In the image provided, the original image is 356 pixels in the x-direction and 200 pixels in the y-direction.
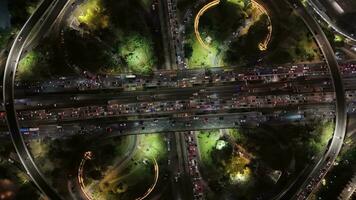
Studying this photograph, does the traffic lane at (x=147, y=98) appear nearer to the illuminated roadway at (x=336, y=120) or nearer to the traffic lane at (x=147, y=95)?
the traffic lane at (x=147, y=95)

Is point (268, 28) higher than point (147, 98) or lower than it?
higher

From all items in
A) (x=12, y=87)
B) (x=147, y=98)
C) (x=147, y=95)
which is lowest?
(x=147, y=98)

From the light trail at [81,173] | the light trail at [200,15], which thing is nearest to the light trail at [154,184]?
the light trail at [81,173]

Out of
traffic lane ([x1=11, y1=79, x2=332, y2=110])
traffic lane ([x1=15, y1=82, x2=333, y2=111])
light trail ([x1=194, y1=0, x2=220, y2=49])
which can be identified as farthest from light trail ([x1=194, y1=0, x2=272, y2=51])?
traffic lane ([x1=15, y1=82, x2=333, y2=111])

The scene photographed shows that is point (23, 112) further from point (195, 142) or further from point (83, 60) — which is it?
point (195, 142)

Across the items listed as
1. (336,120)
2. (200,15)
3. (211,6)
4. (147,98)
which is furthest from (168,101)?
(336,120)

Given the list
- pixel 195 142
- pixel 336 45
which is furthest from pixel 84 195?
pixel 336 45

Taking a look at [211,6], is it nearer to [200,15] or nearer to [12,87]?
[200,15]

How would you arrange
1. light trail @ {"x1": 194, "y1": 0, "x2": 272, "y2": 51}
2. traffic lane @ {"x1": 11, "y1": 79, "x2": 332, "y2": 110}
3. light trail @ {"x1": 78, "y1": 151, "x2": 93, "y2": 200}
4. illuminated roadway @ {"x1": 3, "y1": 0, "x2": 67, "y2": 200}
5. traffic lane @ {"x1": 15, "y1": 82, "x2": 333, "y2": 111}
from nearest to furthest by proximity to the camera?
illuminated roadway @ {"x1": 3, "y1": 0, "x2": 67, "y2": 200} → light trail @ {"x1": 78, "y1": 151, "x2": 93, "y2": 200} → traffic lane @ {"x1": 15, "y1": 82, "x2": 333, "y2": 111} → traffic lane @ {"x1": 11, "y1": 79, "x2": 332, "y2": 110} → light trail @ {"x1": 194, "y1": 0, "x2": 272, "y2": 51}

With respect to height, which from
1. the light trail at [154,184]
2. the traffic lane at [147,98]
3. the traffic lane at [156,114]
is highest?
the traffic lane at [147,98]

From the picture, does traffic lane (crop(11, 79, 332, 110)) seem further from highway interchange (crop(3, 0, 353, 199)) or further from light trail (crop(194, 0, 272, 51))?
light trail (crop(194, 0, 272, 51))

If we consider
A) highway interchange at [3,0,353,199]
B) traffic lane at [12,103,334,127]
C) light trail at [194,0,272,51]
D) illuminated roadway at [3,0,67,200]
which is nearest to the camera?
illuminated roadway at [3,0,67,200]

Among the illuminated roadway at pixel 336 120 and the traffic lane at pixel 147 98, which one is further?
the traffic lane at pixel 147 98
